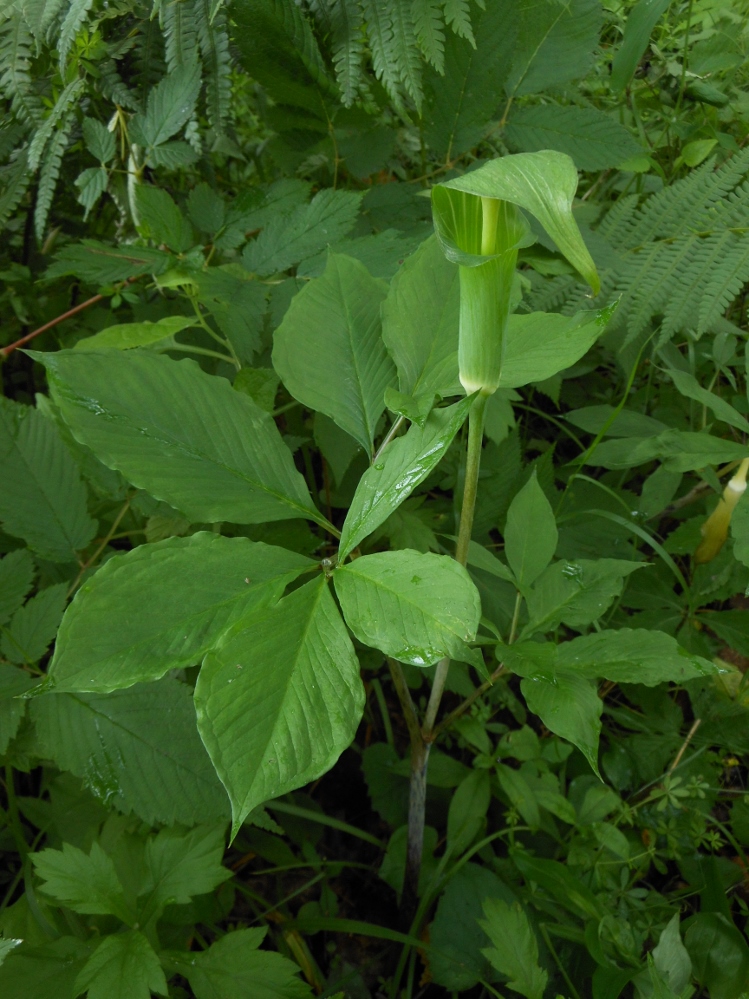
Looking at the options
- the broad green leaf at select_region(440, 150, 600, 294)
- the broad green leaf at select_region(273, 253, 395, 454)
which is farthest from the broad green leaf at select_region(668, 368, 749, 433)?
the broad green leaf at select_region(440, 150, 600, 294)

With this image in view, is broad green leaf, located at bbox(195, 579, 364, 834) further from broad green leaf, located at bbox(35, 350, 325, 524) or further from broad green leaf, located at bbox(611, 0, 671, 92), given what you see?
broad green leaf, located at bbox(611, 0, 671, 92)

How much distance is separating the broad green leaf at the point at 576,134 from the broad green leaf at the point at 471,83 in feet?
0.25

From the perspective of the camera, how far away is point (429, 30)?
119cm

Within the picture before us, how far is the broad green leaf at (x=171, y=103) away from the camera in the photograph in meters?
1.24

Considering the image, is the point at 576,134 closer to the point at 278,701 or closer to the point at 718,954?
the point at 278,701

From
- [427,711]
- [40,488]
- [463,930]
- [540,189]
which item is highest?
[540,189]

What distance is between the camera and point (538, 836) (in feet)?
4.39

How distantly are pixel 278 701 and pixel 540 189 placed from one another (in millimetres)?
482

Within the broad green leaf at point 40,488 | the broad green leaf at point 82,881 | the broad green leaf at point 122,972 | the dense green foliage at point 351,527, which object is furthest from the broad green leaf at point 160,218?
the broad green leaf at point 122,972

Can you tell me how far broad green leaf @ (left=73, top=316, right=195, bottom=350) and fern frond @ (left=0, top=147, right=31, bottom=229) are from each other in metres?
0.49

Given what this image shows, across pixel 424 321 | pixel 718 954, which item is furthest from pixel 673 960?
pixel 424 321

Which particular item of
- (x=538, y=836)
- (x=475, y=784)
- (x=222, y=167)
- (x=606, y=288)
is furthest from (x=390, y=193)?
(x=538, y=836)

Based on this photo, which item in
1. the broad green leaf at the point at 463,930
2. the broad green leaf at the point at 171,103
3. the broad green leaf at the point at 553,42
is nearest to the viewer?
the broad green leaf at the point at 463,930

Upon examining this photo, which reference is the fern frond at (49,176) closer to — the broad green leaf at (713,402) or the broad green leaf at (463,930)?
the broad green leaf at (713,402)
